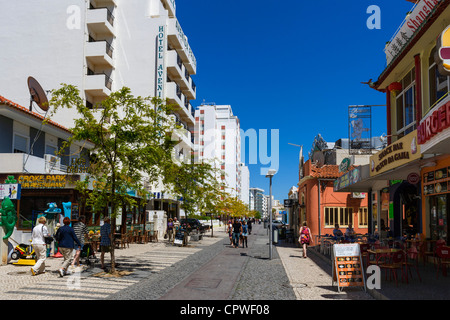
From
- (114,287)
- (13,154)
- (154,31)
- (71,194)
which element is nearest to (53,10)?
(154,31)

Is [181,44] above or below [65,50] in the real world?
above

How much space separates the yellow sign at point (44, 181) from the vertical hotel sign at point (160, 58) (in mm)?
20879

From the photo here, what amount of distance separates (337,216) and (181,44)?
81.9 feet

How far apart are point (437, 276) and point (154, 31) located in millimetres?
34427

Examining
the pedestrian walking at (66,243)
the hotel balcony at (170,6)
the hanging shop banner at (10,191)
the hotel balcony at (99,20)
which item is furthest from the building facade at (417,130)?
the hotel balcony at (170,6)

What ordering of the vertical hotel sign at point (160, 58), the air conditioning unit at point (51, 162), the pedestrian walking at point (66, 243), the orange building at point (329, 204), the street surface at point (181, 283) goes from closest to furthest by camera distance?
1. the street surface at point (181, 283)
2. the pedestrian walking at point (66, 243)
3. the air conditioning unit at point (51, 162)
4. the orange building at point (329, 204)
5. the vertical hotel sign at point (160, 58)

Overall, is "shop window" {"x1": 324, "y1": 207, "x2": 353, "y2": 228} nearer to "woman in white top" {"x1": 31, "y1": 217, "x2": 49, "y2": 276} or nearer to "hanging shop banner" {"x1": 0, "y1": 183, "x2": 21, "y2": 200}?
"hanging shop banner" {"x1": 0, "y1": 183, "x2": 21, "y2": 200}

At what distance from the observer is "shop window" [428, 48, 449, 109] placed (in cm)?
1423

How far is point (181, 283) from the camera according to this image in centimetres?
1157

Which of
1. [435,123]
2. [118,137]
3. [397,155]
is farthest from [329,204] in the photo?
[435,123]

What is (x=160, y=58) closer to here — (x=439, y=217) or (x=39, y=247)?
(x=39, y=247)

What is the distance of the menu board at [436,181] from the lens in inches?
545

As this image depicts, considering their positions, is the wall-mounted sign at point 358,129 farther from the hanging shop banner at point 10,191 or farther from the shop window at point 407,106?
the hanging shop banner at point 10,191
